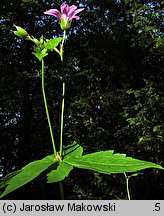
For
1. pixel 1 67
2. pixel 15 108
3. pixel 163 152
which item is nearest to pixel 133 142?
pixel 163 152

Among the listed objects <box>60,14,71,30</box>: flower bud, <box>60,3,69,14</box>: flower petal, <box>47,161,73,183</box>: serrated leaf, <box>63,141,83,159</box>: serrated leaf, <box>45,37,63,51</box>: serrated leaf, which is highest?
<box>60,3,69,14</box>: flower petal

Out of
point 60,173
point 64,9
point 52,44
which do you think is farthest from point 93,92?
point 60,173

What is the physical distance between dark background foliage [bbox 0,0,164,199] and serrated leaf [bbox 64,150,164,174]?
662 cm

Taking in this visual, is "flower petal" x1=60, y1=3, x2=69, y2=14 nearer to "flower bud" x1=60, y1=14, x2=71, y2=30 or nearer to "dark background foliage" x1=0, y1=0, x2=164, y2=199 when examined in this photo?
"flower bud" x1=60, y1=14, x2=71, y2=30

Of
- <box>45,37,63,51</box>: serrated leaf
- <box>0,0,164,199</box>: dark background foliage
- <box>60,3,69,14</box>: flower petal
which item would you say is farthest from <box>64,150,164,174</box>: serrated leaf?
<box>0,0,164,199</box>: dark background foliage

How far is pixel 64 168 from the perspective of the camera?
46 cm

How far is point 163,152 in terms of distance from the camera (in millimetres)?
7410

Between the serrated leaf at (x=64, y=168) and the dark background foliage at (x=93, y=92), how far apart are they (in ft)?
21.6

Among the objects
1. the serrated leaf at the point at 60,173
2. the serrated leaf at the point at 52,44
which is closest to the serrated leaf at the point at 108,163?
the serrated leaf at the point at 60,173

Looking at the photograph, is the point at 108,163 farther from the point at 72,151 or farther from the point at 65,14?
the point at 65,14

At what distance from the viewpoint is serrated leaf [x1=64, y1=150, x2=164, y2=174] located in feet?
1.40

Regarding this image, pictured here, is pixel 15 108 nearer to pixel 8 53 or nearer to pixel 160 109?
pixel 8 53

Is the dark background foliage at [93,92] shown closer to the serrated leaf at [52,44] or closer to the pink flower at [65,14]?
the pink flower at [65,14]
